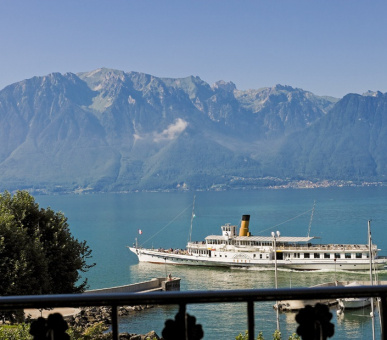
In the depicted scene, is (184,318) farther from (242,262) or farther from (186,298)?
(242,262)

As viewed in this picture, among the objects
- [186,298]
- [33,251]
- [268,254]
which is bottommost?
[268,254]

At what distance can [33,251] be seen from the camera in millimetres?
21953

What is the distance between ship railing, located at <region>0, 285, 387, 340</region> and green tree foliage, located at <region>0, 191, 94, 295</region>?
747 inches

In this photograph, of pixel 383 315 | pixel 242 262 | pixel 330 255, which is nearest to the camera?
pixel 383 315

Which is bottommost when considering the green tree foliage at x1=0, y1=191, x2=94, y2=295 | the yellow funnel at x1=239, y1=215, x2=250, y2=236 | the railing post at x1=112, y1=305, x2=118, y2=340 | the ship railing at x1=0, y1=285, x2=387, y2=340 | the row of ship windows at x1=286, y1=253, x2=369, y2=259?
the row of ship windows at x1=286, y1=253, x2=369, y2=259

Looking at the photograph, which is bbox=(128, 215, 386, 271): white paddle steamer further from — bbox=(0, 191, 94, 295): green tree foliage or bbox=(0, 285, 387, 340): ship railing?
bbox=(0, 285, 387, 340): ship railing

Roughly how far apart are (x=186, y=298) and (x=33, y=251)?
20018mm

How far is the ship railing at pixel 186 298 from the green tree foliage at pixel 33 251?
18963mm

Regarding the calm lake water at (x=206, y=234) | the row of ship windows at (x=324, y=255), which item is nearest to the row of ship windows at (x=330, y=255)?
the row of ship windows at (x=324, y=255)

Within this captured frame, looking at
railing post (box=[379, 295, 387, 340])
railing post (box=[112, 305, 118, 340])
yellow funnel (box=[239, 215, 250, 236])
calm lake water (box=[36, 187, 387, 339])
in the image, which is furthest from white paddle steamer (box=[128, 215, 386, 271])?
railing post (box=[112, 305, 118, 340])

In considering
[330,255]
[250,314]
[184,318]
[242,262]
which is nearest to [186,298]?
[184,318]

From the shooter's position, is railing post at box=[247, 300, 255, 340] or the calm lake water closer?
railing post at box=[247, 300, 255, 340]

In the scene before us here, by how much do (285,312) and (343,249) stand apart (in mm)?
58954

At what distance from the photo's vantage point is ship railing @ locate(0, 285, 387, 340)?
281 cm
